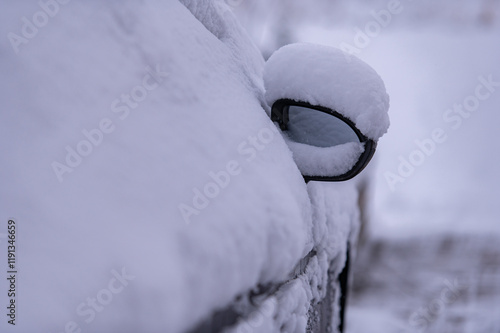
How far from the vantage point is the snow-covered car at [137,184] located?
83 centimetres

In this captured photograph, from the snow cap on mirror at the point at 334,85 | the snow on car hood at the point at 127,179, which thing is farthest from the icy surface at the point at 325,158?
the snow on car hood at the point at 127,179

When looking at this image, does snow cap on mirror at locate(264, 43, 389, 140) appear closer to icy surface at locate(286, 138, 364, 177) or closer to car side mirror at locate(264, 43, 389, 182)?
car side mirror at locate(264, 43, 389, 182)

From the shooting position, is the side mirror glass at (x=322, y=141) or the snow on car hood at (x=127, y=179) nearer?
the snow on car hood at (x=127, y=179)

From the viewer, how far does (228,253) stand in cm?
100

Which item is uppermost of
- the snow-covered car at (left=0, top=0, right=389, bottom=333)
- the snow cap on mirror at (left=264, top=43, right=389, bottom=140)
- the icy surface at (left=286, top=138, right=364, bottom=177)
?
the snow-covered car at (left=0, top=0, right=389, bottom=333)

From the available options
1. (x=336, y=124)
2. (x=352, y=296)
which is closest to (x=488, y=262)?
(x=352, y=296)

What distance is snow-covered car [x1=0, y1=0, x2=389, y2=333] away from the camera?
0.83m

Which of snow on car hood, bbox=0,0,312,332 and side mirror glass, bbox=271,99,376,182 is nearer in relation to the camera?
snow on car hood, bbox=0,0,312,332

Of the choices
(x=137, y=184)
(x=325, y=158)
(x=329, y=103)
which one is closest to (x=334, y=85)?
(x=329, y=103)

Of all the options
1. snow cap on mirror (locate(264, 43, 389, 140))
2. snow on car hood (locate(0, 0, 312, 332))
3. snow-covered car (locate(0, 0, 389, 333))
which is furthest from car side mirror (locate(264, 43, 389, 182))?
snow on car hood (locate(0, 0, 312, 332))

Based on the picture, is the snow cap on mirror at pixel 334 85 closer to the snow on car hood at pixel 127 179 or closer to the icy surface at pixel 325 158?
the icy surface at pixel 325 158

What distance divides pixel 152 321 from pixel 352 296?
1008cm

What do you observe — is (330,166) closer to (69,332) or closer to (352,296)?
(69,332)

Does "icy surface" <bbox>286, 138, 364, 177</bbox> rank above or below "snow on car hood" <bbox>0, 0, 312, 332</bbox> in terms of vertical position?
below
